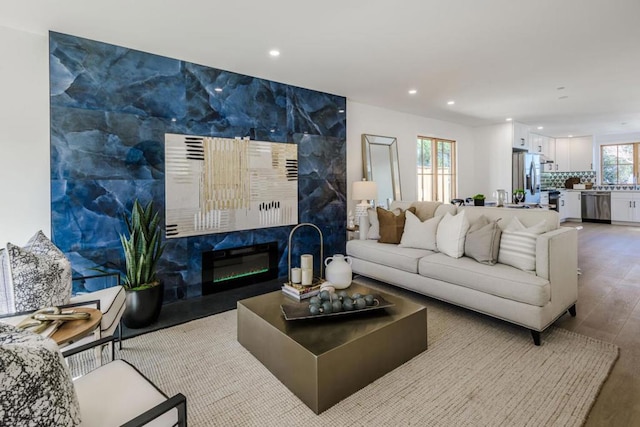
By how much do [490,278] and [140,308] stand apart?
2999 millimetres

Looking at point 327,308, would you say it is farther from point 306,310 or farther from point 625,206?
point 625,206

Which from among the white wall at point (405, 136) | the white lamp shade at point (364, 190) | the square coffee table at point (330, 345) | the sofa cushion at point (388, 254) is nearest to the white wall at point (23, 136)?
the square coffee table at point (330, 345)

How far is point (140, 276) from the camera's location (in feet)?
9.41

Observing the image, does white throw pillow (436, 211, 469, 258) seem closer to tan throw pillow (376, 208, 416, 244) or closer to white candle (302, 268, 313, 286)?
tan throw pillow (376, 208, 416, 244)

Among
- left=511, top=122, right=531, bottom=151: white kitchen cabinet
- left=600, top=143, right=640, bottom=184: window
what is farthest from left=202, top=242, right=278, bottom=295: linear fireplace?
left=600, top=143, right=640, bottom=184: window

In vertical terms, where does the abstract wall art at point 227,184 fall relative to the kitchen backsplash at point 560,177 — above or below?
below

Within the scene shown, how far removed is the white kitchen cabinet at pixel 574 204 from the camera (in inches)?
364

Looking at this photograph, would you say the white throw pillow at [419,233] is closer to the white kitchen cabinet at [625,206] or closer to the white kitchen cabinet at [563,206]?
the white kitchen cabinet at [563,206]

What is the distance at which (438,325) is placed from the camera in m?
2.79

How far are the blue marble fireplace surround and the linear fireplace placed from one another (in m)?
0.09

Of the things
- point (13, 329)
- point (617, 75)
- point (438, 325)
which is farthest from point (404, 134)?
point (13, 329)

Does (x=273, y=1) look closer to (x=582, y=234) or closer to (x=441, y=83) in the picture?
(x=441, y=83)

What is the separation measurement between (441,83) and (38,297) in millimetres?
4669

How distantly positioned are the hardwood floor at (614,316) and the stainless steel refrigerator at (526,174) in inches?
64.3
